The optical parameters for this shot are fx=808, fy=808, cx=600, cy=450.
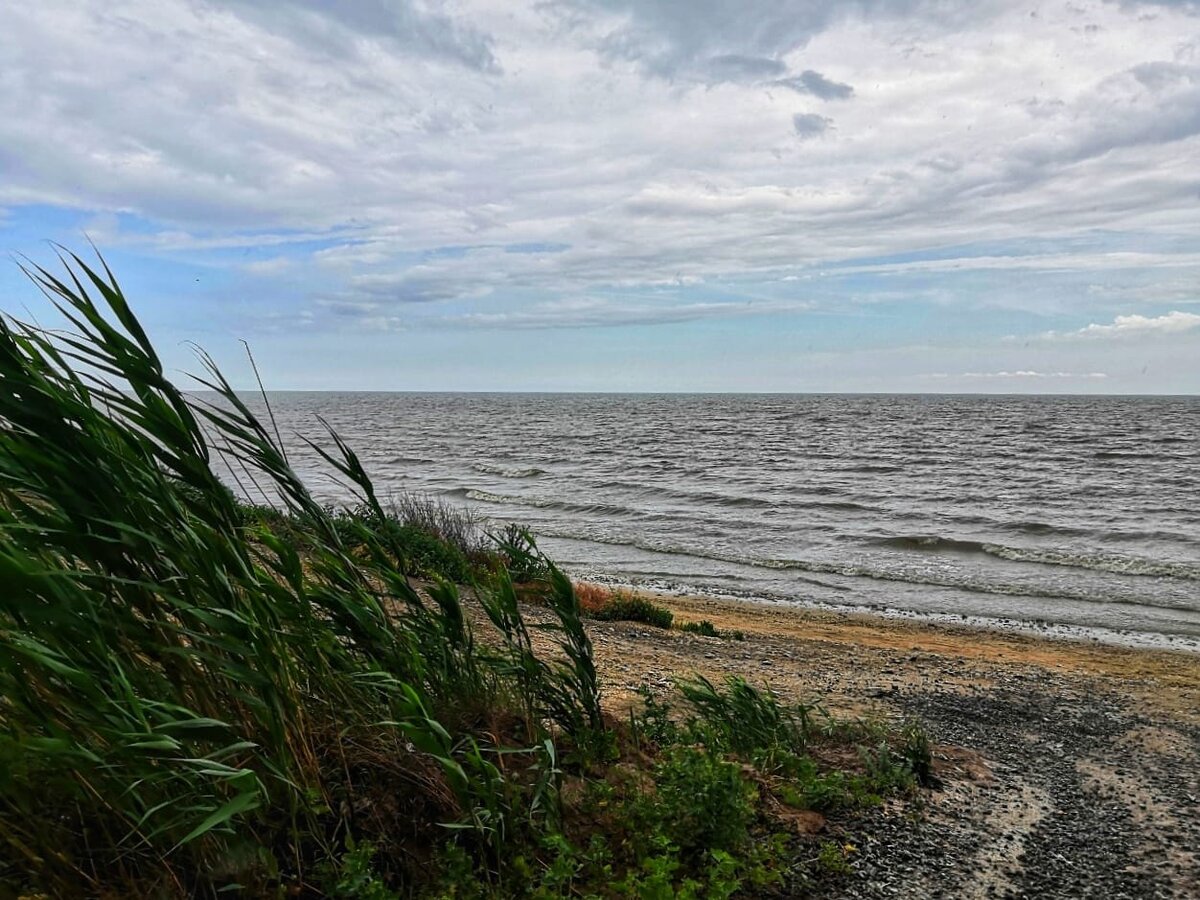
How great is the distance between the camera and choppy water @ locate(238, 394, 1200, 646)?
15.4 meters

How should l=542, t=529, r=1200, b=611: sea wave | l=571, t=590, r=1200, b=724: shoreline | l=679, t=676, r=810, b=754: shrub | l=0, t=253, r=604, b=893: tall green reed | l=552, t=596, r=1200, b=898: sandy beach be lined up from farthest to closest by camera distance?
1. l=542, t=529, r=1200, b=611: sea wave
2. l=571, t=590, r=1200, b=724: shoreline
3. l=679, t=676, r=810, b=754: shrub
4. l=552, t=596, r=1200, b=898: sandy beach
5. l=0, t=253, r=604, b=893: tall green reed

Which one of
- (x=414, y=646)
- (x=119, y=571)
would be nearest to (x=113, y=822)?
(x=119, y=571)

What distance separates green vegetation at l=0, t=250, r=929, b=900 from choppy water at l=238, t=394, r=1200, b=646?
1222 centimetres

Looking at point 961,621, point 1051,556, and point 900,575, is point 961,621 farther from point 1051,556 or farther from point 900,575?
point 1051,556

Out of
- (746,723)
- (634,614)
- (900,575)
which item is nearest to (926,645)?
(634,614)

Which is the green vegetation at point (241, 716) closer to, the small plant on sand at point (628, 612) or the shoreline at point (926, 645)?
the shoreline at point (926, 645)

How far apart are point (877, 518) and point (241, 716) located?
847 inches

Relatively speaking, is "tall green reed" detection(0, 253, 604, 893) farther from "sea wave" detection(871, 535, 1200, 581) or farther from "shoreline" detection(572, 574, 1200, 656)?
"sea wave" detection(871, 535, 1200, 581)

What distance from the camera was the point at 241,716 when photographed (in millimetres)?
2799

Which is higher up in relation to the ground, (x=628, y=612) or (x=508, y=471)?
(x=508, y=471)

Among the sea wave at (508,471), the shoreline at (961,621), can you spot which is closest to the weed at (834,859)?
the shoreline at (961,621)

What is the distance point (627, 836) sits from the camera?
3.56m

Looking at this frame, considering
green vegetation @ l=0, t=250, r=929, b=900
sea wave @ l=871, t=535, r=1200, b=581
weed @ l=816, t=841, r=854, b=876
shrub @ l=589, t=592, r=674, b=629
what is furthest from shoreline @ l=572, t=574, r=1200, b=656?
green vegetation @ l=0, t=250, r=929, b=900

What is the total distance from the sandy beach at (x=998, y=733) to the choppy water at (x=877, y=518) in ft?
8.75
